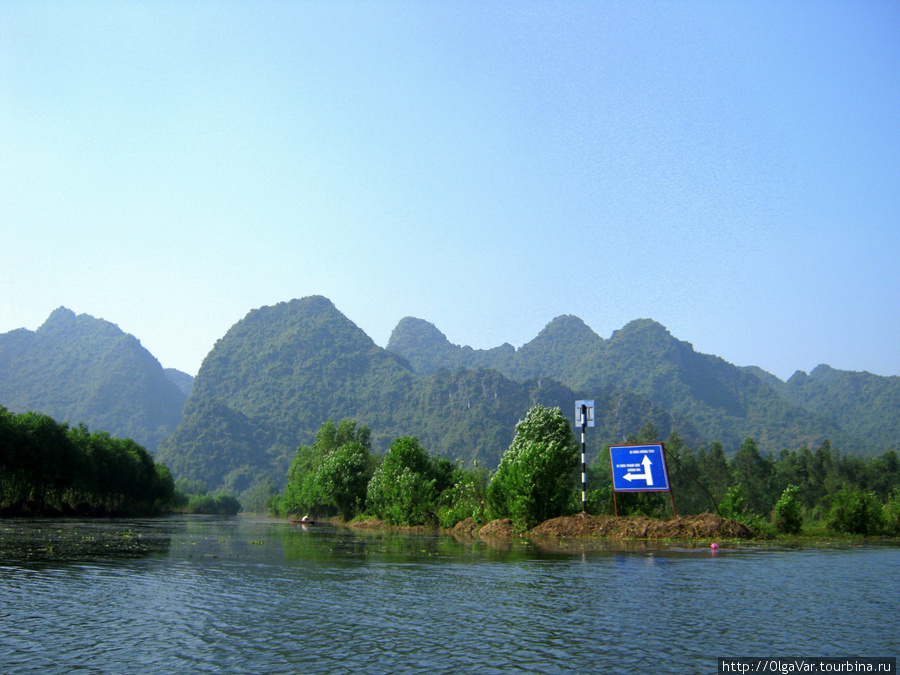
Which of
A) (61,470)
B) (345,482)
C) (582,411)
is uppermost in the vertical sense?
(582,411)

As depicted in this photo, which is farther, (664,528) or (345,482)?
(345,482)

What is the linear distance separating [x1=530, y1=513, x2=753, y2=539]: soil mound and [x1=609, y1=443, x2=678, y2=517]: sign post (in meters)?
1.84

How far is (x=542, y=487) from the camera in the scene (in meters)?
58.8

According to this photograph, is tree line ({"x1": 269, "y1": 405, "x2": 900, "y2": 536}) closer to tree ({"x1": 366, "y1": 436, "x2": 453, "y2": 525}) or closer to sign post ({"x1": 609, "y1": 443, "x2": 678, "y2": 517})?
tree ({"x1": 366, "y1": 436, "x2": 453, "y2": 525})

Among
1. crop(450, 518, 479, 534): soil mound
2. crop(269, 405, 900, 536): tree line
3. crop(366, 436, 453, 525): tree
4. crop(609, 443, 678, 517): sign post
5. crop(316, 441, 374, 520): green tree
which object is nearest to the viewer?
crop(609, 443, 678, 517): sign post

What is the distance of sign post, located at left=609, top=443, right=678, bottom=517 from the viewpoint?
4984cm

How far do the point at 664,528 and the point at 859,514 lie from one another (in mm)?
19151

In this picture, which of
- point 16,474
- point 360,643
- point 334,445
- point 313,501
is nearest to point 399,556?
point 360,643

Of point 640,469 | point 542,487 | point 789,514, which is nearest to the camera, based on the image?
point 640,469

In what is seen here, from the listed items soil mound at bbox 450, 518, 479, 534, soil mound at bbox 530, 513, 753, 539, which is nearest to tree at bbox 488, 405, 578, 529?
soil mound at bbox 450, 518, 479, 534

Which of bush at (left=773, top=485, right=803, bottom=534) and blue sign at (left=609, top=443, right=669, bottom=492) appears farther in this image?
bush at (left=773, top=485, right=803, bottom=534)

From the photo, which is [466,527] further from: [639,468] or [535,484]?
[639,468]

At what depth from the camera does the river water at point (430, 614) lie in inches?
484

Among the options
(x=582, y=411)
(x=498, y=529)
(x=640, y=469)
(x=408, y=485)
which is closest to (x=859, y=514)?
(x=640, y=469)
